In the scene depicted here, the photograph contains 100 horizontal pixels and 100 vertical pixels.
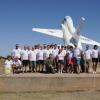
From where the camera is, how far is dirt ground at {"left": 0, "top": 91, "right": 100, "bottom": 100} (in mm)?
22516

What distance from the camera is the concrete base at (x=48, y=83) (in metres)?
24.2

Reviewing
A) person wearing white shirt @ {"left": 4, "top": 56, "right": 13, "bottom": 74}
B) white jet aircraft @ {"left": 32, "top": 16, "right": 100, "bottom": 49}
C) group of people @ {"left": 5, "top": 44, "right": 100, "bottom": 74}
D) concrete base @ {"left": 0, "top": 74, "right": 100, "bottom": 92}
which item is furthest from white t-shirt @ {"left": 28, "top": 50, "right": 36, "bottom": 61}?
white jet aircraft @ {"left": 32, "top": 16, "right": 100, "bottom": 49}

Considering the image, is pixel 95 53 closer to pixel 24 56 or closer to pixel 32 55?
pixel 32 55

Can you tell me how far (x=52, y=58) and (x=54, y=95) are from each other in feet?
10.2

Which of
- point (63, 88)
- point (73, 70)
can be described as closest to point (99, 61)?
point (73, 70)

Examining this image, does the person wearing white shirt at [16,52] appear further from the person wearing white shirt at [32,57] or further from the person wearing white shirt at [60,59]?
the person wearing white shirt at [60,59]

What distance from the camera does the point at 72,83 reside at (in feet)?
80.1

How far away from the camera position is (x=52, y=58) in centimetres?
2588

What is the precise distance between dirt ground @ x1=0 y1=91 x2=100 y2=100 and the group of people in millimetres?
2222

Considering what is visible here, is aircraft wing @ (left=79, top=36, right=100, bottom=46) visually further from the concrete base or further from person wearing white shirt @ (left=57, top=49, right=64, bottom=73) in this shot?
the concrete base

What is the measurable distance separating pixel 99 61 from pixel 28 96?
538 centimetres

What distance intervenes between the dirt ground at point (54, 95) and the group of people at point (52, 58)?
2.22 m

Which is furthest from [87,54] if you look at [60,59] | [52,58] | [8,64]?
[8,64]

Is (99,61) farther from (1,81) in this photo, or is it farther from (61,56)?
(1,81)
